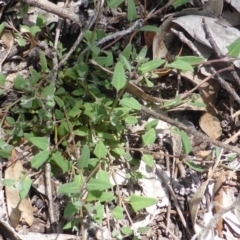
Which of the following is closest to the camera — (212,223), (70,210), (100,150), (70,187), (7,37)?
(70,187)

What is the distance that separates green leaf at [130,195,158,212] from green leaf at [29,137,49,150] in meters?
0.50

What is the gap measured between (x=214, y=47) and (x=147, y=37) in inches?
15.3

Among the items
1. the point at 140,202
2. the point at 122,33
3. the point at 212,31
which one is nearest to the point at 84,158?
the point at 140,202

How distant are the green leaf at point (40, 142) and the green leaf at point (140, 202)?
1.64ft

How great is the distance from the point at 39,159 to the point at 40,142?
0.08m

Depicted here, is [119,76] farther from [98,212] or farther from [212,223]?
[212,223]

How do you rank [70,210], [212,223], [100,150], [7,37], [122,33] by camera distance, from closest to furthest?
[70,210]
[100,150]
[212,223]
[122,33]
[7,37]

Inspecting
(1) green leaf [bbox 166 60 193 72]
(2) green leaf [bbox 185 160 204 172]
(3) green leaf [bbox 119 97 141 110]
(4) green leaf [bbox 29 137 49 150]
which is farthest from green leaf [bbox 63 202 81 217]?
(1) green leaf [bbox 166 60 193 72]

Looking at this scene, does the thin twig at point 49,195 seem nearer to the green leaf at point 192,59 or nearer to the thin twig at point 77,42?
the thin twig at point 77,42

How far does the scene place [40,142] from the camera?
223 centimetres

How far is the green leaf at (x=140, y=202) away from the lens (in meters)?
2.28

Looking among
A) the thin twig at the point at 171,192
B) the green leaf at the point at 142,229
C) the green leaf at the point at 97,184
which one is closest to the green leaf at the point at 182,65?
the thin twig at the point at 171,192

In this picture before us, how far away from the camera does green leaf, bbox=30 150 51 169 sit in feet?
7.20

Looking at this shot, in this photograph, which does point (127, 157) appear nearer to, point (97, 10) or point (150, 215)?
point (150, 215)
